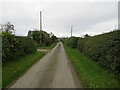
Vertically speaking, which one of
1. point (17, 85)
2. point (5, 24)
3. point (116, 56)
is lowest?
point (17, 85)

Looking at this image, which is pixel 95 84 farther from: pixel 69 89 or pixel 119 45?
pixel 119 45

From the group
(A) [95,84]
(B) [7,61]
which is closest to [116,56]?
(A) [95,84]

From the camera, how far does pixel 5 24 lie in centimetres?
3369

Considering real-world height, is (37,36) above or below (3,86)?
above

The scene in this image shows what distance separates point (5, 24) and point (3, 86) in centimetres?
3203

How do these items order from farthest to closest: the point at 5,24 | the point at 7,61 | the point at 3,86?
the point at 5,24 → the point at 7,61 → the point at 3,86

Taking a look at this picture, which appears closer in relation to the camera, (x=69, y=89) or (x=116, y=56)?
(x=69, y=89)

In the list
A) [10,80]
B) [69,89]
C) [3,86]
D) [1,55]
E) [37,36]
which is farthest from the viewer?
[37,36]

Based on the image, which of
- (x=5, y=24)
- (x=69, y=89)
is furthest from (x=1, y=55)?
(x=5, y=24)

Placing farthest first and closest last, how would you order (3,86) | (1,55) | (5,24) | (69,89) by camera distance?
→ 1. (5,24)
2. (1,55)
3. (3,86)
4. (69,89)

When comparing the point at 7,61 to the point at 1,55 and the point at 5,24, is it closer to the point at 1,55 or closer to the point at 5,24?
the point at 1,55

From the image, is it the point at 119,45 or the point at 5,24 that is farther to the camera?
the point at 5,24

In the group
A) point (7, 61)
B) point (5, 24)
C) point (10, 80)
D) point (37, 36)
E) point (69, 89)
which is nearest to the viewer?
point (69, 89)

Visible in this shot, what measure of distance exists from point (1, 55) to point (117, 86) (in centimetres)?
724
